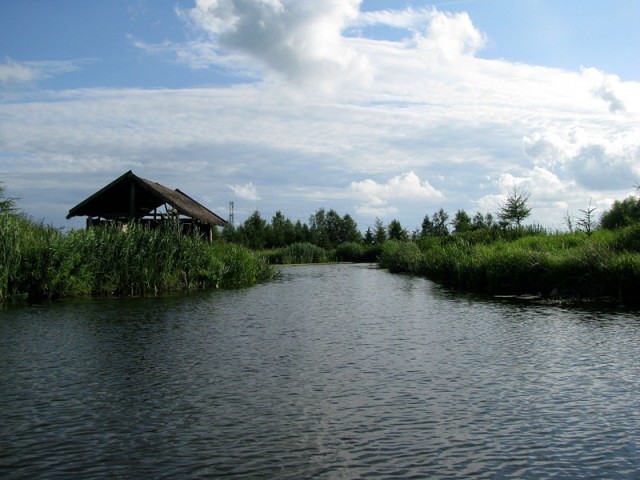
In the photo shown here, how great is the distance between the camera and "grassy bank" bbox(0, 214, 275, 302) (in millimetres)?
21078

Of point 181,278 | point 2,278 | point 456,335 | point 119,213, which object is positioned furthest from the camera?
point 119,213

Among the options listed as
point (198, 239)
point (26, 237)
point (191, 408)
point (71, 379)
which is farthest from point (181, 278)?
point (191, 408)

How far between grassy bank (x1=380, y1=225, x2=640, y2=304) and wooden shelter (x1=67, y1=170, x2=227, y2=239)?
46.5ft

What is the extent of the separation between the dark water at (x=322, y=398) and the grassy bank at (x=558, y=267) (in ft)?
11.8

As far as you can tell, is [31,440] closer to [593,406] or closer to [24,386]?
[24,386]

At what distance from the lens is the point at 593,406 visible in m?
8.24

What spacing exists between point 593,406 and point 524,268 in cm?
1723

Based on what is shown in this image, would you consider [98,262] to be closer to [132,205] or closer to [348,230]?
[132,205]

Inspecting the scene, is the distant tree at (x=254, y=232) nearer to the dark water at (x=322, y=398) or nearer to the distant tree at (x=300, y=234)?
the distant tree at (x=300, y=234)

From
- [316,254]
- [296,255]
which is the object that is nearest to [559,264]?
[296,255]

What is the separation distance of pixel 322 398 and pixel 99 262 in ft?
57.0

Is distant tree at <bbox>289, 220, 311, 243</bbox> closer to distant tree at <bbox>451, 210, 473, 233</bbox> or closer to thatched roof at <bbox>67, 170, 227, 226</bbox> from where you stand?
distant tree at <bbox>451, 210, 473, 233</bbox>

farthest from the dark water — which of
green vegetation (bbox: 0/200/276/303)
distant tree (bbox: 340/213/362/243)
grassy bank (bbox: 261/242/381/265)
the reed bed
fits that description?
distant tree (bbox: 340/213/362/243)

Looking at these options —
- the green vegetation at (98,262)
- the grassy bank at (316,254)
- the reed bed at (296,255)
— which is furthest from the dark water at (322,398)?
the reed bed at (296,255)
